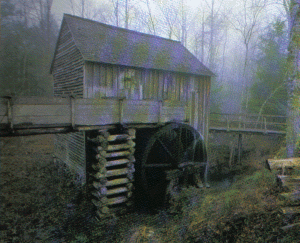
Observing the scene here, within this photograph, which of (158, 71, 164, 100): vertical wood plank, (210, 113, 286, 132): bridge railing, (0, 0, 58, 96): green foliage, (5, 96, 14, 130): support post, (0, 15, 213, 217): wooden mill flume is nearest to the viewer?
(5, 96, 14, 130): support post

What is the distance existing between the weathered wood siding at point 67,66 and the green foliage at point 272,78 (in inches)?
508

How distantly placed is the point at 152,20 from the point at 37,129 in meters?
15.8

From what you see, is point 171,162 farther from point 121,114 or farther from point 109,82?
point 109,82

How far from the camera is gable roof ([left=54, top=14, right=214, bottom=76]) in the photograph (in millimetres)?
7969

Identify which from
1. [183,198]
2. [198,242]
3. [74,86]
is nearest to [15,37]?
[74,86]

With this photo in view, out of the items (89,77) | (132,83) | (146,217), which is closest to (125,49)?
(132,83)

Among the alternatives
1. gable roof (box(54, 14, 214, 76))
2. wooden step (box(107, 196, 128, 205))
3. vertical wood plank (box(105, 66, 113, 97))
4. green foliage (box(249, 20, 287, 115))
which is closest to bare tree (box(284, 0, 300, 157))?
gable roof (box(54, 14, 214, 76))

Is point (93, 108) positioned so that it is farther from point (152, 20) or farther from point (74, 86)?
point (152, 20)

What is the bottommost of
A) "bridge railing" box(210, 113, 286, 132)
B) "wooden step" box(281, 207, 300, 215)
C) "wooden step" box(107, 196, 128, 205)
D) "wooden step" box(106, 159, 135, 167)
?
"wooden step" box(107, 196, 128, 205)

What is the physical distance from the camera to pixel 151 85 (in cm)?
892

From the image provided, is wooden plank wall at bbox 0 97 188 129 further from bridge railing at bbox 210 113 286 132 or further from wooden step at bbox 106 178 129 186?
bridge railing at bbox 210 113 286 132

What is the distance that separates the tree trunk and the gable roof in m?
4.28

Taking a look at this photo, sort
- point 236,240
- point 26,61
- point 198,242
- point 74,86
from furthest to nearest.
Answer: point 26,61 < point 74,86 < point 198,242 < point 236,240

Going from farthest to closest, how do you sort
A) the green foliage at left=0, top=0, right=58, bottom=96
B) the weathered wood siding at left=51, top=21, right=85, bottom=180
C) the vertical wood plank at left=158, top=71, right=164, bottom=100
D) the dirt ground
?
the green foliage at left=0, top=0, right=58, bottom=96 < the vertical wood plank at left=158, top=71, right=164, bottom=100 < the weathered wood siding at left=51, top=21, right=85, bottom=180 < the dirt ground
